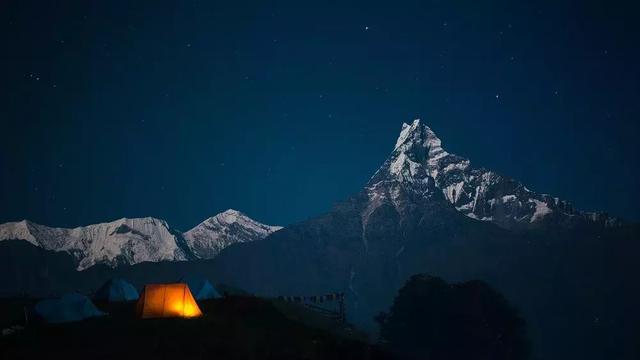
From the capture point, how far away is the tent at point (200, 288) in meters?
39.9

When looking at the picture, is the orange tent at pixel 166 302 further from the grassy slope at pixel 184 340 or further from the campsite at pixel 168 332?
the grassy slope at pixel 184 340

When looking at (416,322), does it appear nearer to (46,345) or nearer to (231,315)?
(231,315)

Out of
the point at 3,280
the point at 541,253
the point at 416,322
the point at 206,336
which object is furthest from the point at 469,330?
the point at 3,280

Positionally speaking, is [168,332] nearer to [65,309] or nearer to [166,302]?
A: [166,302]

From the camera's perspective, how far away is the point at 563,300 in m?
143

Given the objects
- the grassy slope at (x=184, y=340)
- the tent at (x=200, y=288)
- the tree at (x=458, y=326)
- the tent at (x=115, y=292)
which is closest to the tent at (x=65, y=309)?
the grassy slope at (x=184, y=340)

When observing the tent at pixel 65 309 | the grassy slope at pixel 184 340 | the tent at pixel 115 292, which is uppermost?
the tent at pixel 115 292

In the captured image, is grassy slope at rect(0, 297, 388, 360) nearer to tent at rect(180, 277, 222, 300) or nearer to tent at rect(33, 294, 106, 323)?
tent at rect(33, 294, 106, 323)

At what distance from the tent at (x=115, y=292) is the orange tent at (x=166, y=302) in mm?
11202

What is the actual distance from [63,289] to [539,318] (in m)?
154

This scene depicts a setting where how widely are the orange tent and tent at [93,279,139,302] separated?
1120cm

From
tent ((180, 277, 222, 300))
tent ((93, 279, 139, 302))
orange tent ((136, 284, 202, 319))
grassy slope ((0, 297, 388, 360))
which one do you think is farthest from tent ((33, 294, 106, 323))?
tent ((93, 279, 139, 302))

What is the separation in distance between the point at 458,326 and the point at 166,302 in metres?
36.0

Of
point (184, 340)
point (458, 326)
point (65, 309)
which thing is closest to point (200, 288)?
point (65, 309)
